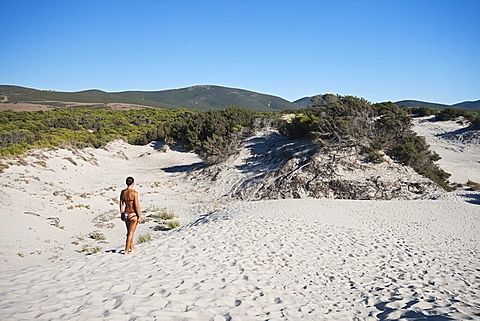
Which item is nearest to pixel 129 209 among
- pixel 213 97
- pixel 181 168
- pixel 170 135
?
pixel 181 168

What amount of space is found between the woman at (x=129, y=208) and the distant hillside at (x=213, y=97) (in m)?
110

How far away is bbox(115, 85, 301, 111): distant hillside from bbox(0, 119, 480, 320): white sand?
105457 millimetres

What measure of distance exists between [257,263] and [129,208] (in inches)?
113

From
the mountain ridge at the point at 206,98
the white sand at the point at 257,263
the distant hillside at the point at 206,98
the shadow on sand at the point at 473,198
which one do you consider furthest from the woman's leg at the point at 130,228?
the distant hillside at the point at 206,98

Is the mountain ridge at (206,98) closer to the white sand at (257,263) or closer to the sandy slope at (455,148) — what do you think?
the sandy slope at (455,148)

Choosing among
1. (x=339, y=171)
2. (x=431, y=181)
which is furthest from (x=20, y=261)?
(x=431, y=181)

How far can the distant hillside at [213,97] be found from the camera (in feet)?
398

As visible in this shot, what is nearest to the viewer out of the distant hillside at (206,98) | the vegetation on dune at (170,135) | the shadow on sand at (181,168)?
the vegetation on dune at (170,135)

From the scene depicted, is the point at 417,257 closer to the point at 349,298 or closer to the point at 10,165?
the point at 349,298

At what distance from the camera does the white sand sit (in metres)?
3.71

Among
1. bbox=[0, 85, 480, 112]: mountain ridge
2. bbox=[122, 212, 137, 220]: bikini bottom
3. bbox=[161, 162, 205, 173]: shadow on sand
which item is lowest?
bbox=[161, 162, 205, 173]: shadow on sand

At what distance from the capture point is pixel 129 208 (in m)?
5.91

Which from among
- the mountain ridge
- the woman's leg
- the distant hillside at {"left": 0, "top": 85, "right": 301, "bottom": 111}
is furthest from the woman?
the distant hillside at {"left": 0, "top": 85, "right": 301, "bottom": 111}

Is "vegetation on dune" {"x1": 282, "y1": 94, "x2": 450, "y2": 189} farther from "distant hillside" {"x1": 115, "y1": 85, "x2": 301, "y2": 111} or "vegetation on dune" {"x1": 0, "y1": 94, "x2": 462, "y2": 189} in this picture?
"distant hillside" {"x1": 115, "y1": 85, "x2": 301, "y2": 111}
